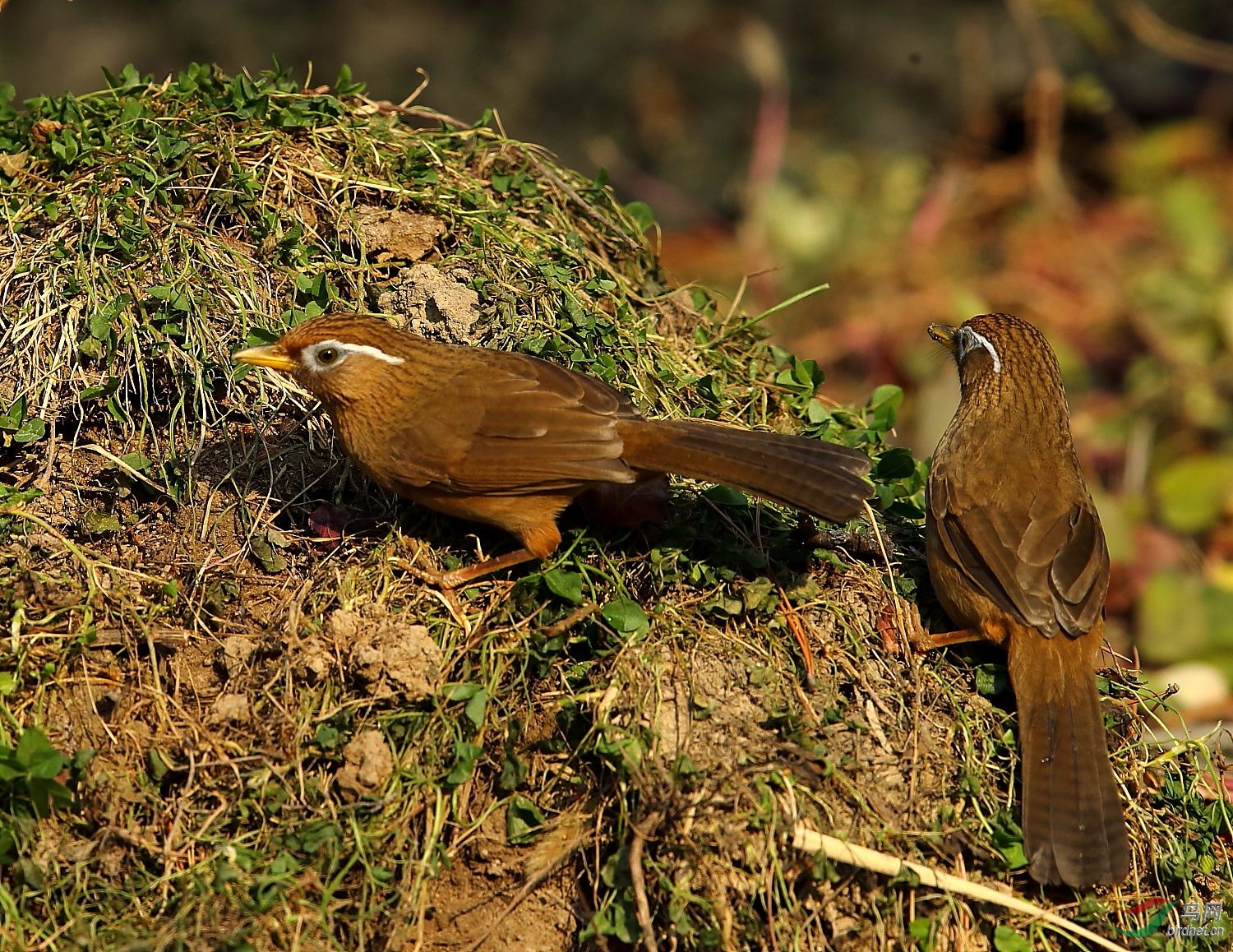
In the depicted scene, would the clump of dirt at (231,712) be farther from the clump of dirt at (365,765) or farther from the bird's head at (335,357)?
the bird's head at (335,357)

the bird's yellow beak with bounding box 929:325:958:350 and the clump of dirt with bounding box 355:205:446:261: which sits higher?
the clump of dirt with bounding box 355:205:446:261

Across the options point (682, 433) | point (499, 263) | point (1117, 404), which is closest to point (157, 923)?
point (682, 433)

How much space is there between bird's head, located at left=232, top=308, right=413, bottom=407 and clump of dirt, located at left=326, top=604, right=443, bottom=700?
2.81 ft

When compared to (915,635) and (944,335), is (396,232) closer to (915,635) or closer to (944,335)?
(944,335)

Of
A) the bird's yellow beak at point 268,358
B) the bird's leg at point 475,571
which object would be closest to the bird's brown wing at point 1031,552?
the bird's leg at point 475,571

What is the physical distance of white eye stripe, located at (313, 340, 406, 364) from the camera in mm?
4742

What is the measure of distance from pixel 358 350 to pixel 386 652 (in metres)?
1.15

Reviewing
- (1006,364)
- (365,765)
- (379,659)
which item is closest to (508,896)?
(365,765)

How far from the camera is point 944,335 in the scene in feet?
19.8

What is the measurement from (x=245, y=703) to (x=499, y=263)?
82.4 inches

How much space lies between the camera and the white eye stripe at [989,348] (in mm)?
5605
